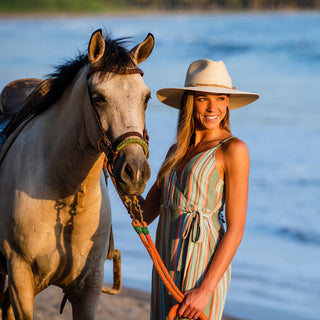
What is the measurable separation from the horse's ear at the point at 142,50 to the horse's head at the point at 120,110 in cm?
7

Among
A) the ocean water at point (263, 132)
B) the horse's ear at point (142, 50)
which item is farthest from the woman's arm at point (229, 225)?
the ocean water at point (263, 132)

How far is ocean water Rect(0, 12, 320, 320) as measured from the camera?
620 cm

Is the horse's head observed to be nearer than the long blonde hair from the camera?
Yes

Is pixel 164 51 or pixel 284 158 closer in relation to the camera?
pixel 284 158

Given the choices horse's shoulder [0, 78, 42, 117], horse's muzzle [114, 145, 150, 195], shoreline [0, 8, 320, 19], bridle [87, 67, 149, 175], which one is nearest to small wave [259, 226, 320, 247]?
horse's shoulder [0, 78, 42, 117]

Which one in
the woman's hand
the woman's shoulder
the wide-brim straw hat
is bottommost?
the woman's hand

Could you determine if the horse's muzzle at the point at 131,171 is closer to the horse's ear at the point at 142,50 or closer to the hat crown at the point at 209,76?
the hat crown at the point at 209,76

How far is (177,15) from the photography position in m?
64.0

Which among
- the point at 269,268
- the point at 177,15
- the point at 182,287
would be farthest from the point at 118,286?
the point at 177,15

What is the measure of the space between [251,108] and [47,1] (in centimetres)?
5121

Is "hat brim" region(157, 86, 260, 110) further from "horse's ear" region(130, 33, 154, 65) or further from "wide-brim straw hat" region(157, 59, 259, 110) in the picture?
"horse's ear" region(130, 33, 154, 65)

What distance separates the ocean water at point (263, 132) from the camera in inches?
244

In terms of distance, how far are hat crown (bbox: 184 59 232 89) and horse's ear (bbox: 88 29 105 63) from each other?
40cm

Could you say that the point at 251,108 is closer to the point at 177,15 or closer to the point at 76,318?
the point at 76,318
